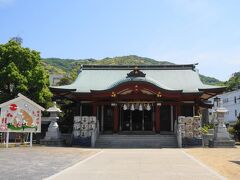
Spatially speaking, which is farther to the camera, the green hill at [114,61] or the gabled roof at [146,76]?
the green hill at [114,61]

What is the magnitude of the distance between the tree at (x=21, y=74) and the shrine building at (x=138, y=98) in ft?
11.3

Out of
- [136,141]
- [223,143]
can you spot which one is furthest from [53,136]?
[223,143]

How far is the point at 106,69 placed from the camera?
36719 mm

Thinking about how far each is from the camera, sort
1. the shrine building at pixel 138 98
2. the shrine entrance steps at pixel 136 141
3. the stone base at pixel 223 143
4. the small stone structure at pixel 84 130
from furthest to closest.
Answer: the shrine building at pixel 138 98, the small stone structure at pixel 84 130, the shrine entrance steps at pixel 136 141, the stone base at pixel 223 143

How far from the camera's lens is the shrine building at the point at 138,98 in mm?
28344

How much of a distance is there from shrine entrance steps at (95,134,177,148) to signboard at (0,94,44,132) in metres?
5.24

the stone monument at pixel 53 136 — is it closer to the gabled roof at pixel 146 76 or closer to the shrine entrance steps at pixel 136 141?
the shrine entrance steps at pixel 136 141

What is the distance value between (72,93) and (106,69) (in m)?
8.10

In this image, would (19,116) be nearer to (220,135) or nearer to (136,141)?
(136,141)

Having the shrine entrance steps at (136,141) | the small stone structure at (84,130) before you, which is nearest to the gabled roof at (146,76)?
the small stone structure at (84,130)

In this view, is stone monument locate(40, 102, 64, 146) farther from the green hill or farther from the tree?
the green hill

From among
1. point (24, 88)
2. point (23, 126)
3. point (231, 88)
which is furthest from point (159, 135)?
point (231, 88)

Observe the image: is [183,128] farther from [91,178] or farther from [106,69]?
[91,178]

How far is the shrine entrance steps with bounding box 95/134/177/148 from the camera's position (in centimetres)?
2645
